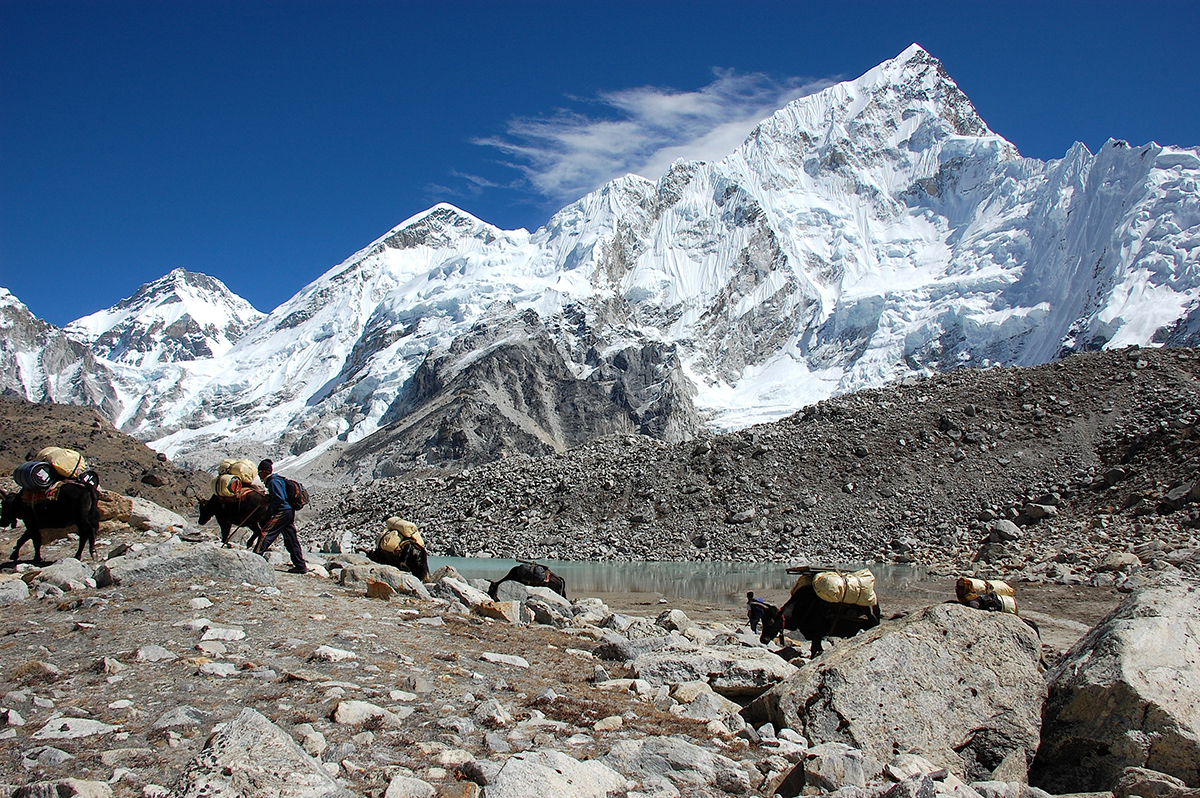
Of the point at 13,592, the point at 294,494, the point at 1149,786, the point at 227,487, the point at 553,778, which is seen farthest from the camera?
the point at 294,494

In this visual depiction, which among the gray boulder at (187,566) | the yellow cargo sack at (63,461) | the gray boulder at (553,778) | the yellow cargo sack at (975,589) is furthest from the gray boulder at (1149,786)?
the yellow cargo sack at (63,461)

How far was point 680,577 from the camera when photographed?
112 ft

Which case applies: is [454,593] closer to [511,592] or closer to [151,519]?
[511,592]

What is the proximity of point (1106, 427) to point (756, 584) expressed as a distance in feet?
75.1

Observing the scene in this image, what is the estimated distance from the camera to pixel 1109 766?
5.52 metres

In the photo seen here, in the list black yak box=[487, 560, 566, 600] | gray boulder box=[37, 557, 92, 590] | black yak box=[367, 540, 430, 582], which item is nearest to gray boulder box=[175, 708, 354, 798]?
gray boulder box=[37, 557, 92, 590]

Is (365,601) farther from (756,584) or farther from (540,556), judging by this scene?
(540,556)

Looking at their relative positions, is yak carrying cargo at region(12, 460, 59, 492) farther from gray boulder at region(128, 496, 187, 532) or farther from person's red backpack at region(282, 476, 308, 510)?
gray boulder at region(128, 496, 187, 532)

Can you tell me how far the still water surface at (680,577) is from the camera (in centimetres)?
2861

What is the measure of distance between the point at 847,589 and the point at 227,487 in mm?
9549

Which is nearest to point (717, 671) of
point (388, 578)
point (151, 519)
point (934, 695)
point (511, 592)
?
point (934, 695)

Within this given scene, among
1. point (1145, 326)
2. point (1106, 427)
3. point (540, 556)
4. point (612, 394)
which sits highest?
point (1145, 326)

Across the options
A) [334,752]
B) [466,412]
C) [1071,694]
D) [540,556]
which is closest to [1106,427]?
[540,556]

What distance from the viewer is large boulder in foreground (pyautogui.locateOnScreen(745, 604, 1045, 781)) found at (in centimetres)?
624
